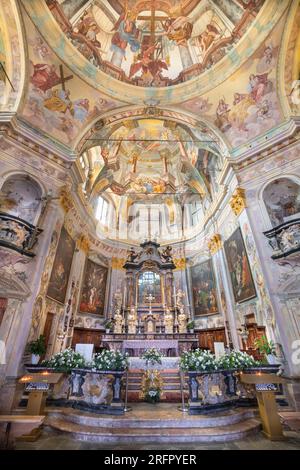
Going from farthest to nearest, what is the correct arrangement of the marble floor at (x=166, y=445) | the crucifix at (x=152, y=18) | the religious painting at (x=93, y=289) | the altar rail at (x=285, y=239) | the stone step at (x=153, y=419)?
the religious painting at (x=93, y=289) < the crucifix at (x=152, y=18) < the altar rail at (x=285, y=239) < the stone step at (x=153, y=419) < the marble floor at (x=166, y=445)

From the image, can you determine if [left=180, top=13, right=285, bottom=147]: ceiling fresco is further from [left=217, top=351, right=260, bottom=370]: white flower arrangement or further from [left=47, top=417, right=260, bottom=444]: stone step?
[left=47, top=417, right=260, bottom=444]: stone step

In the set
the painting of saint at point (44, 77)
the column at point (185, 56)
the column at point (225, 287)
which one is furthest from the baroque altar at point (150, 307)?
the column at point (185, 56)

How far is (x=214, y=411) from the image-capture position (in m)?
6.27

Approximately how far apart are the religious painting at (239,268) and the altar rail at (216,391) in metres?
4.09

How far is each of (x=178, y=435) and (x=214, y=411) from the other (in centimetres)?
183

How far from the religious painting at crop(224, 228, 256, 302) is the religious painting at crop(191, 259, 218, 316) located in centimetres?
288

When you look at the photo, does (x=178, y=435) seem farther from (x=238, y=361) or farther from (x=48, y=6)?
(x=48, y=6)

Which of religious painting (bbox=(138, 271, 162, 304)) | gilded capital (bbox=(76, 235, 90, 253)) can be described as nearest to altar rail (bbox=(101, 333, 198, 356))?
religious painting (bbox=(138, 271, 162, 304))

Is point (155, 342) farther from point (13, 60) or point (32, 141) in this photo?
point (13, 60)

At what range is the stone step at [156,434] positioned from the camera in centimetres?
496

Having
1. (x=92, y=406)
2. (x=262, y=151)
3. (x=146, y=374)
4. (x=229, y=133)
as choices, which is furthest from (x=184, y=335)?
(x=229, y=133)

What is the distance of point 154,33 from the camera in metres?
12.9

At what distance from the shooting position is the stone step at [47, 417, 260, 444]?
4.96m

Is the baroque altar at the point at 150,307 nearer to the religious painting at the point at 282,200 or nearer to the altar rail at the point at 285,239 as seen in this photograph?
the altar rail at the point at 285,239
